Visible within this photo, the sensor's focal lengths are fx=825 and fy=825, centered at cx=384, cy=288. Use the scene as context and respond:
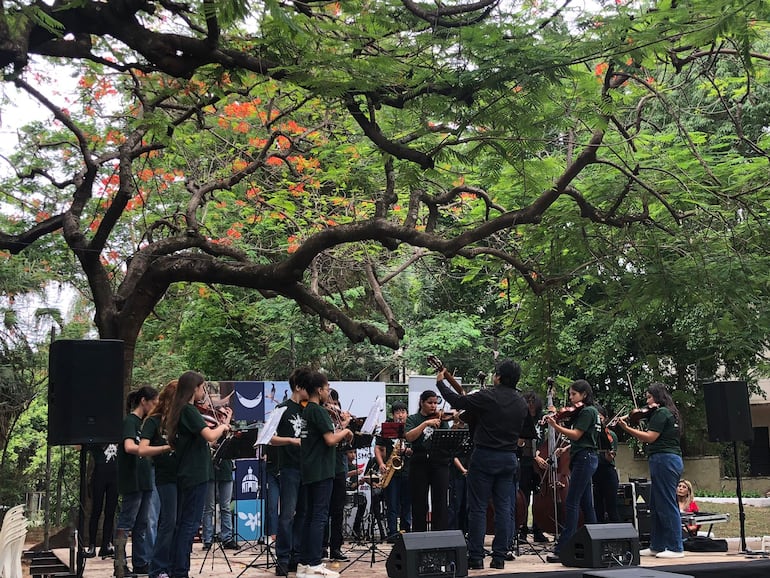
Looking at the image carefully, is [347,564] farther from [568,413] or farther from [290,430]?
[568,413]

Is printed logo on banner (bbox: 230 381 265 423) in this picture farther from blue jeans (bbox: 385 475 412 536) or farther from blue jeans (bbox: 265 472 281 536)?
blue jeans (bbox: 265 472 281 536)

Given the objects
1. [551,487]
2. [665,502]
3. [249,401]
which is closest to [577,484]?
[665,502]

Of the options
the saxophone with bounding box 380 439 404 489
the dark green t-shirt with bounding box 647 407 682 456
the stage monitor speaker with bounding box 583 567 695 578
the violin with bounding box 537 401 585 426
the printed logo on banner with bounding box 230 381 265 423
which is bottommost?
the stage monitor speaker with bounding box 583 567 695 578

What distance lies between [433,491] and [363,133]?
436 centimetres

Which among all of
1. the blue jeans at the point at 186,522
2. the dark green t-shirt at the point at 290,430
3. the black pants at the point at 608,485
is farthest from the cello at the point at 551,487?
the blue jeans at the point at 186,522

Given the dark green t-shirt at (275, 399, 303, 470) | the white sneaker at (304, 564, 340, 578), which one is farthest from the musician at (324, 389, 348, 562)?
the white sneaker at (304, 564, 340, 578)

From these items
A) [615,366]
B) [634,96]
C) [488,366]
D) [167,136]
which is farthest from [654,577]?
[615,366]

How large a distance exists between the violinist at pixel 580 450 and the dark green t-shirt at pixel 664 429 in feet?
2.05

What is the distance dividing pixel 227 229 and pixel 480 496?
28.7 ft

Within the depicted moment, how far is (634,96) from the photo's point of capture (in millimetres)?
9594

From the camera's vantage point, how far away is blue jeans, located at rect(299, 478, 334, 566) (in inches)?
299

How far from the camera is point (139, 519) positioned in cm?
812

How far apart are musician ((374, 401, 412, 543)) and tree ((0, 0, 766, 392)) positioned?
143cm

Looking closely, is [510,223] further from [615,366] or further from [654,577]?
[615,366]
